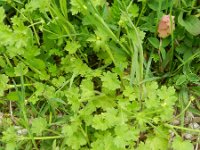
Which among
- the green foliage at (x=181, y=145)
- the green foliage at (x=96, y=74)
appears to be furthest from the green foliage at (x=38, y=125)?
the green foliage at (x=181, y=145)

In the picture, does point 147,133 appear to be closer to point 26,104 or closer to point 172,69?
point 172,69

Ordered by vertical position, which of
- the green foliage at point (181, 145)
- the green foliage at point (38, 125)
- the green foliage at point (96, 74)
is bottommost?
the green foliage at point (181, 145)

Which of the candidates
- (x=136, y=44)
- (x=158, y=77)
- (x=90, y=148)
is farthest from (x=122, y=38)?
(x=90, y=148)

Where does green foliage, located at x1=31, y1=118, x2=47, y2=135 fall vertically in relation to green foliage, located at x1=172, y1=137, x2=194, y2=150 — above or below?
above

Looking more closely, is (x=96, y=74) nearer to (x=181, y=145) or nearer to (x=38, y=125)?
(x=38, y=125)

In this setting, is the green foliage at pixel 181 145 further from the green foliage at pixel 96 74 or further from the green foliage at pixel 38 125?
the green foliage at pixel 38 125

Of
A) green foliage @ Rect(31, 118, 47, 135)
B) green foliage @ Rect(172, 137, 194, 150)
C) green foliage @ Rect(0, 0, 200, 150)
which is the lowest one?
green foliage @ Rect(172, 137, 194, 150)

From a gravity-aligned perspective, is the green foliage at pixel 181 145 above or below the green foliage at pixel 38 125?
below

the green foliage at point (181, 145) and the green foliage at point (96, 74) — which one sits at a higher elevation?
the green foliage at point (96, 74)

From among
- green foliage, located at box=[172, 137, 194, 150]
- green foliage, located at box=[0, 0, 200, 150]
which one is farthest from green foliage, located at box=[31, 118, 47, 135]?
green foliage, located at box=[172, 137, 194, 150]

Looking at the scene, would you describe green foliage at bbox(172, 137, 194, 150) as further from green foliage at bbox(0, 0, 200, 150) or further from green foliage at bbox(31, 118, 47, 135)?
green foliage at bbox(31, 118, 47, 135)

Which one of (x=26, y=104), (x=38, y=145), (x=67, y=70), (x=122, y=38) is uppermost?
(x=122, y=38)
